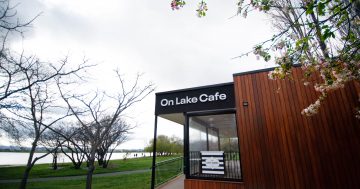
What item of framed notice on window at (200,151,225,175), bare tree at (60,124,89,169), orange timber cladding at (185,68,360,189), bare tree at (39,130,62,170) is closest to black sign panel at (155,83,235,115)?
orange timber cladding at (185,68,360,189)

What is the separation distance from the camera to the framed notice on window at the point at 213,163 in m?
6.13

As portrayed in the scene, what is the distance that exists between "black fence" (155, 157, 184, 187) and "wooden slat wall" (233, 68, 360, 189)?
5.18 m

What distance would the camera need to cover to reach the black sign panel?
6553mm

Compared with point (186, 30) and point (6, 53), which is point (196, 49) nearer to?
point (186, 30)

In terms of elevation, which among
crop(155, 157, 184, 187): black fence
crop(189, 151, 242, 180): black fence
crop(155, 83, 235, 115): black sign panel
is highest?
crop(155, 83, 235, 115): black sign panel

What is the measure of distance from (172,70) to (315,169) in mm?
9690

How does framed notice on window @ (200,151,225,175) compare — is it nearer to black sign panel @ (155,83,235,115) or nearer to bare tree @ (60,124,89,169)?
black sign panel @ (155,83,235,115)

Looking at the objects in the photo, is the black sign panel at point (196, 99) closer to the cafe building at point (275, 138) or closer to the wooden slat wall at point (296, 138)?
the cafe building at point (275, 138)

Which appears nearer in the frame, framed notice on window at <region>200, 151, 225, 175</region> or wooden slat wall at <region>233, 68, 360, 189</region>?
wooden slat wall at <region>233, 68, 360, 189</region>

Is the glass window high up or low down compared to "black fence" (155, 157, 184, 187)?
up

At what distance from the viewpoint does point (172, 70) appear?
42.1ft

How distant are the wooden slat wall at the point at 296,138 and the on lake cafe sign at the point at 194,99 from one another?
3.27 feet

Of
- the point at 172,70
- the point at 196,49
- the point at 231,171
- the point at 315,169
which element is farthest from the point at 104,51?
the point at 315,169

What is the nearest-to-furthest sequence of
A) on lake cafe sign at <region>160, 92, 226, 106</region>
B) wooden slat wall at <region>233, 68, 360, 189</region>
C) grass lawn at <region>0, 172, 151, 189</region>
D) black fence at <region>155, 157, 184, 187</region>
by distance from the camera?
wooden slat wall at <region>233, 68, 360, 189</region> → on lake cafe sign at <region>160, 92, 226, 106</region> → black fence at <region>155, 157, 184, 187</region> → grass lawn at <region>0, 172, 151, 189</region>
